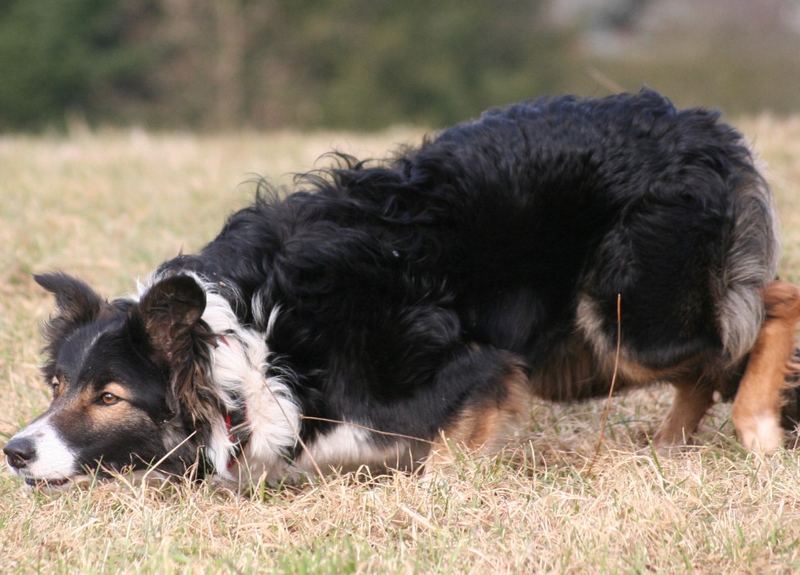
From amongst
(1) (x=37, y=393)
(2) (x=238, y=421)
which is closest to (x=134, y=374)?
(2) (x=238, y=421)

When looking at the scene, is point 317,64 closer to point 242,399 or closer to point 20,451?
point 242,399

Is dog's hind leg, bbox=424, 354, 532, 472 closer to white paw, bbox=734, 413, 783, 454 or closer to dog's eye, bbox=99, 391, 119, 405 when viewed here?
white paw, bbox=734, 413, 783, 454

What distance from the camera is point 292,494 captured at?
4348 mm

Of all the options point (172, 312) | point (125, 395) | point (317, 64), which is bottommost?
point (125, 395)

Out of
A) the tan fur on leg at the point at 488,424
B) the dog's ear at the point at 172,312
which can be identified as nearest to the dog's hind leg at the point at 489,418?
the tan fur on leg at the point at 488,424

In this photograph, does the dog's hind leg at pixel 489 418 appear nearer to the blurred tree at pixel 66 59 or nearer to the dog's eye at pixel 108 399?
the dog's eye at pixel 108 399

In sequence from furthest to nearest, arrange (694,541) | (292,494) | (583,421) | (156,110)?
(156,110), (583,421), (292,494), (694,541)

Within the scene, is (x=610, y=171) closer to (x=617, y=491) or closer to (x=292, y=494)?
(x=617, y=491)

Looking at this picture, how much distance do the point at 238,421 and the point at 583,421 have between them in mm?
1886

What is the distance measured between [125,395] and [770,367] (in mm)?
2722

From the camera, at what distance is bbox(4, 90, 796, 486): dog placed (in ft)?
13.7

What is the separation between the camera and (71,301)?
4.37 metres

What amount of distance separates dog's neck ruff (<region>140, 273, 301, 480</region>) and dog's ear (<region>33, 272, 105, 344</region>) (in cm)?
48

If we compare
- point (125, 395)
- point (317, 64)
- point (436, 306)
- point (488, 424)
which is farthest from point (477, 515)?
point (317, 64)
